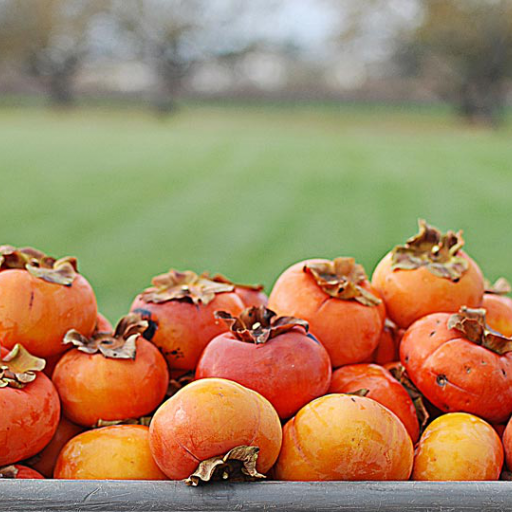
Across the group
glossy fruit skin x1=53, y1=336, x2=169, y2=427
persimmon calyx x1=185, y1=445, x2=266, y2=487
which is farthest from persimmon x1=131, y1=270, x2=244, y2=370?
persimmon calyx x1=185, y1=445, x2=266, y2=487

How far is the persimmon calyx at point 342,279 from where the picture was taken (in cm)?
160

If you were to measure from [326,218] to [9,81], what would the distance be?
44848 mm

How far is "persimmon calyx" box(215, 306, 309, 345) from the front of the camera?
1404mm

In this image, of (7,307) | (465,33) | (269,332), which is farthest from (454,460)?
(465,33)

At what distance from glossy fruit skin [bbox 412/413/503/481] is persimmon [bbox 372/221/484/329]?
36 centimetres

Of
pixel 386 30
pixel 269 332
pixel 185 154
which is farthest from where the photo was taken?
pixel 386 30

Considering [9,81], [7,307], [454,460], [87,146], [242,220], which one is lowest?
[9,81]

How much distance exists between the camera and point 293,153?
1981cm

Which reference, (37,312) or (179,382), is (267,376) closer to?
(179,382)

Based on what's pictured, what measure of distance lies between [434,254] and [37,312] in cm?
95

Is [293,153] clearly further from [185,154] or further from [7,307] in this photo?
[7,307]

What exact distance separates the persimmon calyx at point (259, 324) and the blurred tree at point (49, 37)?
1916 inches

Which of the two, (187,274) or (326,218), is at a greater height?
(187,274)

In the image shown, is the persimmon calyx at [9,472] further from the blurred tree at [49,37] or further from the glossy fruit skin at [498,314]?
the blurred tree at [49,37]
